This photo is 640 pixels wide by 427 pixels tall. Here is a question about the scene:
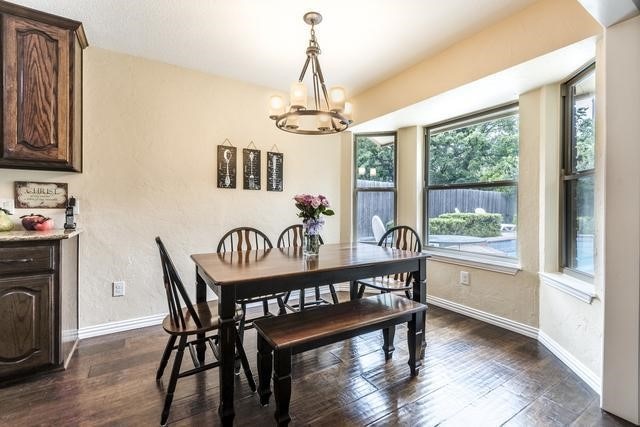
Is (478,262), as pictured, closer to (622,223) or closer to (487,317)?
(487,317)

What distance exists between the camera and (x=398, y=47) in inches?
102

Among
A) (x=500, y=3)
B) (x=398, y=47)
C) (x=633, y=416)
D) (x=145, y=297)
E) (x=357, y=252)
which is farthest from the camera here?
(x=145, y=297)

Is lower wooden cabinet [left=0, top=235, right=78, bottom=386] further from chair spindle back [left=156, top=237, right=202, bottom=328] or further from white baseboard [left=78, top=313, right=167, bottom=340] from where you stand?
chair spindle back [left=156, top=237, right=202, bottom=328]

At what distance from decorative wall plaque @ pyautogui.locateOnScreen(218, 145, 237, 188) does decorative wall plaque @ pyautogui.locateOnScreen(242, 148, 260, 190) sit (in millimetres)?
110

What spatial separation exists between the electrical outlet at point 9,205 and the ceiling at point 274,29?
1390 mm

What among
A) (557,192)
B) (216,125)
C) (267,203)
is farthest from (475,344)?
(216,125)

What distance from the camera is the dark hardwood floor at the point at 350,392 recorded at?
155 centimetres

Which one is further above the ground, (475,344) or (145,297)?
(145,297)

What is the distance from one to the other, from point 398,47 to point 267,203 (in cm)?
202

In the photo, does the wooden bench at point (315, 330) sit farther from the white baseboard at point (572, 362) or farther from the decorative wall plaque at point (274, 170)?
the decorative wall plaque at point (274, 170)

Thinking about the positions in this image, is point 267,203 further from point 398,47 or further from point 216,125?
point 398,47

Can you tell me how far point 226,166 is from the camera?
313 centimetres

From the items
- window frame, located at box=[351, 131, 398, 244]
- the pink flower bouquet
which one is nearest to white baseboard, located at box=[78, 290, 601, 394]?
window frame, located at box=[351, 131, 398, 244]

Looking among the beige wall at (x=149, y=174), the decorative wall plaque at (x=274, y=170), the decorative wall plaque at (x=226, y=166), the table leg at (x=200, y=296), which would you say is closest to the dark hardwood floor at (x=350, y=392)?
the table leg at (x=200, y=296)
